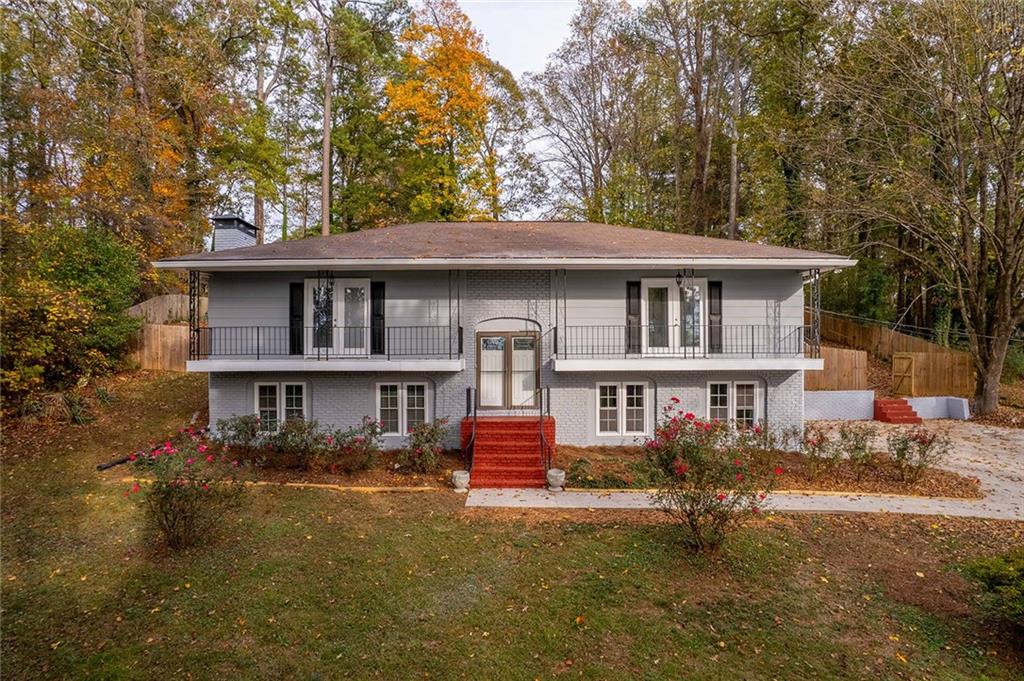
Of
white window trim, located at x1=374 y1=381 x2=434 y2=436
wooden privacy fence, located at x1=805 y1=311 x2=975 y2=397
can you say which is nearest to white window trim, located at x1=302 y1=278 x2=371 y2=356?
white window trim, located at x1=374 y1=381 x2=434 y2=436

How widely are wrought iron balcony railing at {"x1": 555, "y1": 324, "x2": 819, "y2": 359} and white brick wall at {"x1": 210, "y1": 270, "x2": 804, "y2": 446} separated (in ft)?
1.82

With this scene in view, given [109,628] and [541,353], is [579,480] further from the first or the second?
[109,628]

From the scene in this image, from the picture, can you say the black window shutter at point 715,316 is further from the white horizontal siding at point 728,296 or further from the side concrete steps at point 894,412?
the side concrete steps at point 894,412

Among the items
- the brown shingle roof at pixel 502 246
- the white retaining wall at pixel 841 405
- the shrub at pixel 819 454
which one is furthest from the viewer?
the white retaining wall at pixel 841 405

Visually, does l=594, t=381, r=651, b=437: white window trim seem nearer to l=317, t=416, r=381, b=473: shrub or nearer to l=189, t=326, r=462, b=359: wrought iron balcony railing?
l=189, t=326, r=462, b=359: wrought iron balcony railing

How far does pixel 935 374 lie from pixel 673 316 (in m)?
13.3

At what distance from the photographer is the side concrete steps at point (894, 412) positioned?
50.9ft

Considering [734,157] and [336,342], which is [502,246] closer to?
[336,342]

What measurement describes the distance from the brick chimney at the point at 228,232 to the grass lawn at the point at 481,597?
342 inches

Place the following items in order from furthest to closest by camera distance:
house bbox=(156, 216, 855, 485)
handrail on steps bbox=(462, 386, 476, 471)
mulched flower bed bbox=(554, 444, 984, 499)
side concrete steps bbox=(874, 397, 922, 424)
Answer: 1. side concrete steps bbox=(874, 397, 922, 424)
2. house bbox=(156, 216, 855, 485)
3. handrail on steps bbox=(462, 386, 476, 471)
4. mulched flower bed bbox=(554, 444, 984, 499)

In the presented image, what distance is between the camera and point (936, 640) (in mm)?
5242

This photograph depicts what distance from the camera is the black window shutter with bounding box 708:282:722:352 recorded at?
41.2 feet

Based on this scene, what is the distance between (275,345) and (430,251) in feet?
15.9

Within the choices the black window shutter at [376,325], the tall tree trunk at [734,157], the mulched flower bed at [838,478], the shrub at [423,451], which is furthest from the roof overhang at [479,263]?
the tall tree trunk at [734,157]
